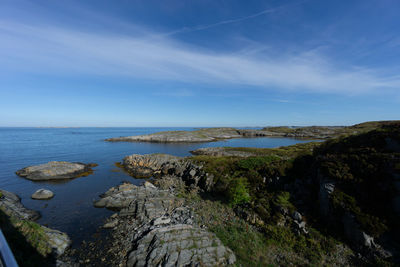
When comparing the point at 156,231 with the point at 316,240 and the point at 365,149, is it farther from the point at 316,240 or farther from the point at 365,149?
the point at 365,149

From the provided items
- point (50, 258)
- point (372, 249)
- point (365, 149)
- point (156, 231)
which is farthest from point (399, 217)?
point (50, 258)

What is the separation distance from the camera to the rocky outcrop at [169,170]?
3470cm

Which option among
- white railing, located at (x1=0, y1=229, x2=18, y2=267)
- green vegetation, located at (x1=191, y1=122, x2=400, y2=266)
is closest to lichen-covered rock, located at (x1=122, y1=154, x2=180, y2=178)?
green vegetation, located at (x1=191, y1=122, x2=400, y2=266)

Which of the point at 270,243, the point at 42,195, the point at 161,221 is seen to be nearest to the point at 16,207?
the point at 42,195

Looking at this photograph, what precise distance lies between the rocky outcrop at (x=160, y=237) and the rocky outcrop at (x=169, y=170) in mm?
8141

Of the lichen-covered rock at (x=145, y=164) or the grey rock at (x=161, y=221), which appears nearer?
the grey rock at (x=161, y=221)

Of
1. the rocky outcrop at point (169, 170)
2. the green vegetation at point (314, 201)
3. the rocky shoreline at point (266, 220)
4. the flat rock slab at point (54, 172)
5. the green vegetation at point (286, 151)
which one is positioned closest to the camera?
the rocky shoreline at point (266, 220)

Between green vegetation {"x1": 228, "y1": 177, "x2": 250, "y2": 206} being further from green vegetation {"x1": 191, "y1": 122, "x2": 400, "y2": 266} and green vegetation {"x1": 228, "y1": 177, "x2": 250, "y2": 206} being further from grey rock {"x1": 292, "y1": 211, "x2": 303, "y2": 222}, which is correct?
grey rock {"x1": 292, "y1": 211, "x2": 303, "y2": 222}

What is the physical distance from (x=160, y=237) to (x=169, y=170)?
2808cm

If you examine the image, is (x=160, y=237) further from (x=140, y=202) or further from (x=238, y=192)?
(x=238, y=192)

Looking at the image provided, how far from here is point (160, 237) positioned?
1755 centimetres

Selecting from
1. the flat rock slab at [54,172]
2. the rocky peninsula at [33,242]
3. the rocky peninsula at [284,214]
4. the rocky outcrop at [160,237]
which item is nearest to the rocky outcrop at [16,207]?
the rocky peninsula at [33,242]

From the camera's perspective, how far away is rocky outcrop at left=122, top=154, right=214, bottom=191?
34697 mm

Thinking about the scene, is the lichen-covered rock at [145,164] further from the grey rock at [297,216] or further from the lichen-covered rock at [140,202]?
the grey rock at [297,216]
